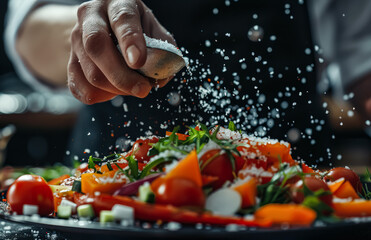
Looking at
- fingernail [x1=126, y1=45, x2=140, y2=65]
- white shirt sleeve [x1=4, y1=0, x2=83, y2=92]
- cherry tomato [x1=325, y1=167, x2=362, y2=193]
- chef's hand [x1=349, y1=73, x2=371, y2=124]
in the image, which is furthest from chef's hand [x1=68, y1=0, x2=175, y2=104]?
chef's hand [x1=349, y1=73, x2=371, y2=124]

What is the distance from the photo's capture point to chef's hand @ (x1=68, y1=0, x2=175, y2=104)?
40.4 inches

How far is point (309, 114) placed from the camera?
2.17 meters

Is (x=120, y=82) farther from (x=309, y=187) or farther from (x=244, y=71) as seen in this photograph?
(x=244, y=71)

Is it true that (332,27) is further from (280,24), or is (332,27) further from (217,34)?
(217,34)

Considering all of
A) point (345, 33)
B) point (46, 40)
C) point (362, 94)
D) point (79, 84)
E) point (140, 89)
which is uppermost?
point (46, 40)

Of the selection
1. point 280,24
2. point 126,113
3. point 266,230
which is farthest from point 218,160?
point 280,24

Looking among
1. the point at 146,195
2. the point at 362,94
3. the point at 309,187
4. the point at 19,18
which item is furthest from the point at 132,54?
the point at 19,18

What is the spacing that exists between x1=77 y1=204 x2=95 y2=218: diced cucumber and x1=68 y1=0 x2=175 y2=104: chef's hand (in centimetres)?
38

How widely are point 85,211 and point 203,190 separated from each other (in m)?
0.24

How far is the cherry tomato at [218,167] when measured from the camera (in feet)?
2.71

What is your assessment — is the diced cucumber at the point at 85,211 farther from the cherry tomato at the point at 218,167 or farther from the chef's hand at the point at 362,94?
the chef's hand at the point at 362,94

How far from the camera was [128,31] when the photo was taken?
1041 millimetres

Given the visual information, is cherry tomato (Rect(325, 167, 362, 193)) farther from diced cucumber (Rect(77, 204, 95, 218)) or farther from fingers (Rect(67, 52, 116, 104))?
fingers (Rect(67, 52, 116, 104))

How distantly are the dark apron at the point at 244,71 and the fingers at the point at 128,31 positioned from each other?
0.90 metres
